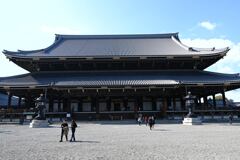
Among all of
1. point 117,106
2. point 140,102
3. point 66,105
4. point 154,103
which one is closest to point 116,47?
point 117,106

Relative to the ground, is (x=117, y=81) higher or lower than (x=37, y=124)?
higher

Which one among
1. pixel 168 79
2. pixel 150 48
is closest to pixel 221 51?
pixel 168 79

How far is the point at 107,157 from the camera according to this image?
9.39m

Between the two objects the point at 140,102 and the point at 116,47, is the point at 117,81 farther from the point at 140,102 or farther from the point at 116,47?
the point at 116,47

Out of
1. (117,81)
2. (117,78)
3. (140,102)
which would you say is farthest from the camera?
(140,102)

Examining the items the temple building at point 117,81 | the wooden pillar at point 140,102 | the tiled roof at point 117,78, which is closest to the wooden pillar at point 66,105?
the temple building at point 117,81

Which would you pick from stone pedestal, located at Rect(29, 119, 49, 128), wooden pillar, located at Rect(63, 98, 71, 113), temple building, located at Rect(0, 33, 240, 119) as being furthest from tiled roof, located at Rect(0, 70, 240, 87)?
stone pedestal, located at Rect(29, 119, 49, 128)

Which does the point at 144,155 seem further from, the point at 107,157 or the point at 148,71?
the point at 148,71

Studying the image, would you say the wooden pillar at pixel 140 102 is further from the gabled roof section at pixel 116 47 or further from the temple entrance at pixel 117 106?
the gabled roof section at pixel 116 47

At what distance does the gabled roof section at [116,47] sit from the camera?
36625mm

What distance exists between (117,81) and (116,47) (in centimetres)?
1206

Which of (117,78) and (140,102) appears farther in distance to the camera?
(140,102)

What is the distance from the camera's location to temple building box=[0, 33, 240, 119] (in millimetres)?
32375

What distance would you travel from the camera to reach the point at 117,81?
110ft
